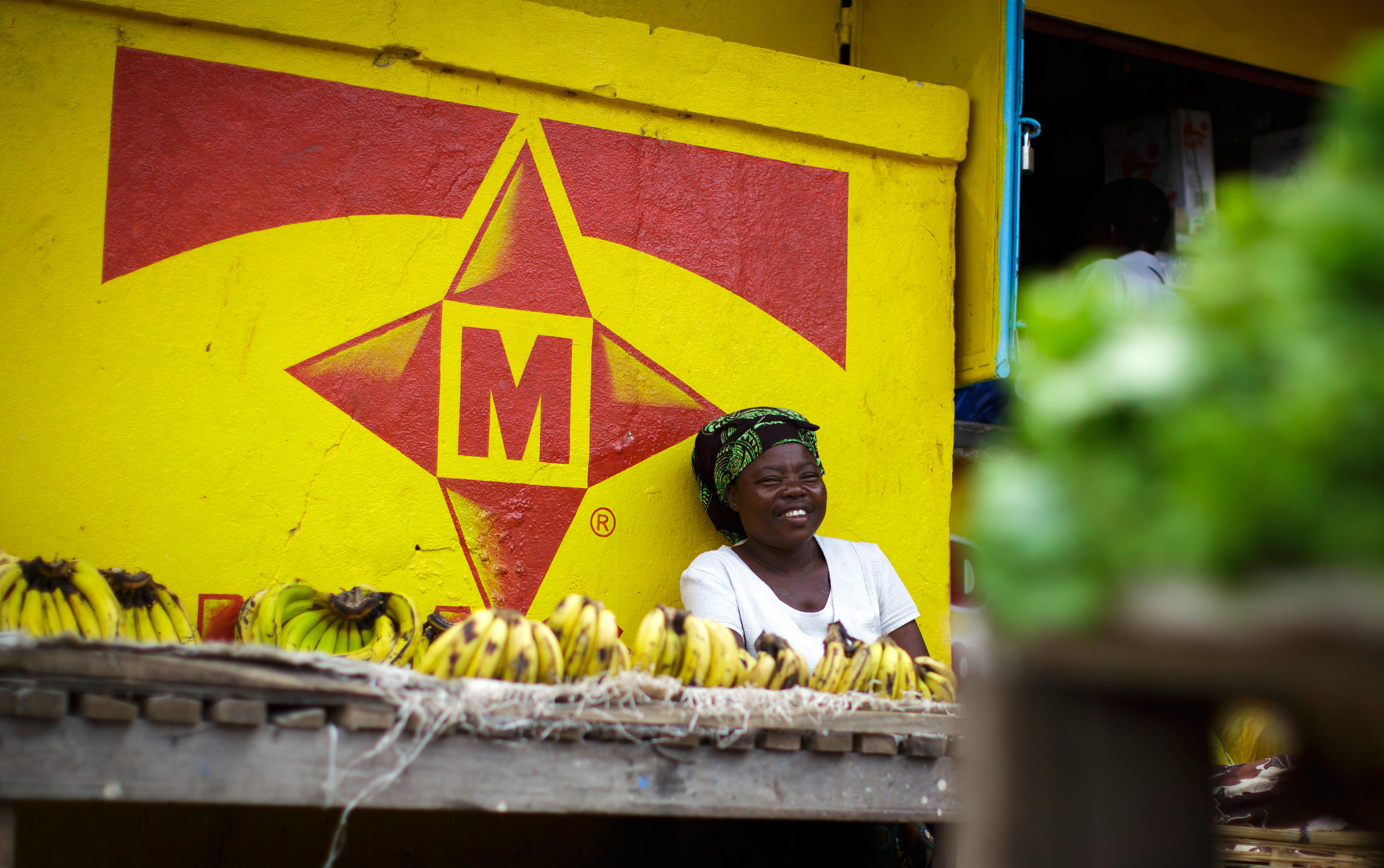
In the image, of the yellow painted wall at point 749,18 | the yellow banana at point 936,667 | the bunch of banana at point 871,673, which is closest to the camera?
the bunch of banana at point 871,673

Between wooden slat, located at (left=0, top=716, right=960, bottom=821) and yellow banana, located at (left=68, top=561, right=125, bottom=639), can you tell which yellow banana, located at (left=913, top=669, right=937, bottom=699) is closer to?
wooden slat, located at (left=0, top=716, right=960, bottom=821)

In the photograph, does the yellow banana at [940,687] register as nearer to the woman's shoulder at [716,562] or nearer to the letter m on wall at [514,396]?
the woman's shoulder at [716,562]

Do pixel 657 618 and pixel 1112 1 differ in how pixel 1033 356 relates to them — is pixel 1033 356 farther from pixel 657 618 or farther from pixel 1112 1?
pixel 1112 1

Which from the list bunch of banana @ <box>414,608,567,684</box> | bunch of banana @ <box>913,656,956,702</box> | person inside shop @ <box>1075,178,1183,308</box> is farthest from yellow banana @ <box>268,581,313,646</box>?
person inside shop @ <box>1075,178,1183,308</box>

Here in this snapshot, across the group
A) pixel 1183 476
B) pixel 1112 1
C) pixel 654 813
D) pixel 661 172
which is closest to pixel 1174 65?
pixel 1112 1

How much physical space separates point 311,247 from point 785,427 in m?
1.73

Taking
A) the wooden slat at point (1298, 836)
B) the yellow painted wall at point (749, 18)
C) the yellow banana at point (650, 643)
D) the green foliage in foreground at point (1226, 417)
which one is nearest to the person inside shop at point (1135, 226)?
the yellow painted wall at point (749, 18)

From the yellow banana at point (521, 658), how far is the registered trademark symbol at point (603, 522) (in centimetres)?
153

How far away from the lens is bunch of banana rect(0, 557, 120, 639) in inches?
103

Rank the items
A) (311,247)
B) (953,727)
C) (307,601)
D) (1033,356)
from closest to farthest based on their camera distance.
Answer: (1033,356) < (953,727) < (307,601) < (311,247)

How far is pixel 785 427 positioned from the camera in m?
3.80

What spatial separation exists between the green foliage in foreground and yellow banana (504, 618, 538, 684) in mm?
1361

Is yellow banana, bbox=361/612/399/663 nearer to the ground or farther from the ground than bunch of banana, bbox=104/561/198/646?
nearer to the ground

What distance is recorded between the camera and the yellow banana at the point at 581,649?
240cm
